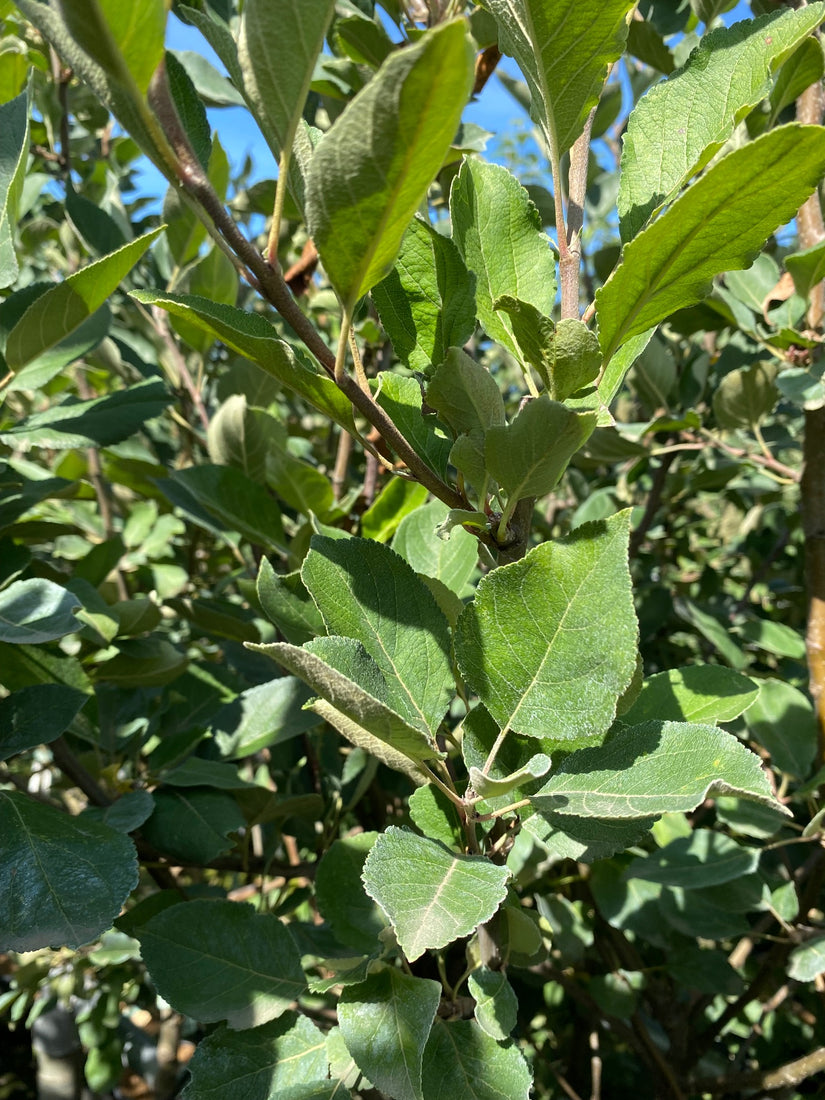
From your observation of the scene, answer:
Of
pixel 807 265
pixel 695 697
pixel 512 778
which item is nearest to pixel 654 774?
pixel 512 778

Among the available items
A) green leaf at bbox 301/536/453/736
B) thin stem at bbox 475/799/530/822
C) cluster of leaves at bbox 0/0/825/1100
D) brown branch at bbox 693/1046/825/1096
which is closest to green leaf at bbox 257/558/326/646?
cluster of leaves at bbox 0/0/825/1100

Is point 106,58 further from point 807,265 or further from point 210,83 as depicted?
point 210,83

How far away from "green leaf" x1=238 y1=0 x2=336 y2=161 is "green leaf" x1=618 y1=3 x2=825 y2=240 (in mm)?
267

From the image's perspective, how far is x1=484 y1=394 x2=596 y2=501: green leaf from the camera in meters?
0.54

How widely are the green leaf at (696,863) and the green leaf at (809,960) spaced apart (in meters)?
0.11

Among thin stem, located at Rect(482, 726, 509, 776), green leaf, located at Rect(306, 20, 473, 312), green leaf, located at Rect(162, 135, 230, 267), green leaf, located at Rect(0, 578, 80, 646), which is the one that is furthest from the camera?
green leaf, located at Rect(162, 135, 230, 267)

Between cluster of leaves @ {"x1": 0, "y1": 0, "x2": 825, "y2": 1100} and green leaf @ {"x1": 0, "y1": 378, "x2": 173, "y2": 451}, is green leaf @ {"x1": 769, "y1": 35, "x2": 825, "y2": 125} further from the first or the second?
green leaf @ {"x1": 0, "y1": 378, "x2": 173, "y2": 451}

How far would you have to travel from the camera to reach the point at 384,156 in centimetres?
43

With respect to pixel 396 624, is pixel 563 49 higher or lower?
higher

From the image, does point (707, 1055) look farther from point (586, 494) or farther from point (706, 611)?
point (586, 494)

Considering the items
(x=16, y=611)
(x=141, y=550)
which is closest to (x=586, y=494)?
(x=141, y=550)

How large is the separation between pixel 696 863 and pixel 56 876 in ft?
2.65

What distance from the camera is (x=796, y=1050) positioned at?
1.96 metres

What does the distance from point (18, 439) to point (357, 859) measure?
2.32 feet
